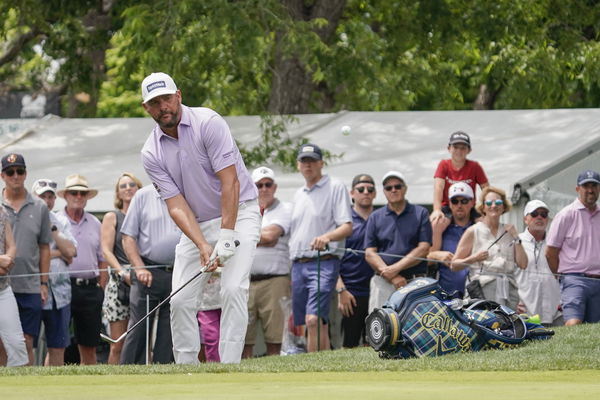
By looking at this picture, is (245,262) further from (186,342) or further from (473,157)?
(473,157)

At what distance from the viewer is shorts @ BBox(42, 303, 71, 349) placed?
11.3 m

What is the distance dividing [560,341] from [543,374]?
2.06 m

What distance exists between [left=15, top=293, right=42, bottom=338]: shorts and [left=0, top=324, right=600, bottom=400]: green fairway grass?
2674 millimetres

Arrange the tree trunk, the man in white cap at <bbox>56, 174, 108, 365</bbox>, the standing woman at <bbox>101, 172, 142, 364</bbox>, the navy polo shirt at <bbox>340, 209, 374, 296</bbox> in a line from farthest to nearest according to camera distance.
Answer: the tree trunk, the navy polo shirt at <bbox>340, 209, 374, 296</bbox>, the man in white cap at <bbox>56, 174, 108, 365</bbox>, the standing woman at <bbox>101, 172, 142, 364</bbox>

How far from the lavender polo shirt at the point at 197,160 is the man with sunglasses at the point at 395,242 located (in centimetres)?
311

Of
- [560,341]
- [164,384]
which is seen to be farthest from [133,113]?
[164,384]

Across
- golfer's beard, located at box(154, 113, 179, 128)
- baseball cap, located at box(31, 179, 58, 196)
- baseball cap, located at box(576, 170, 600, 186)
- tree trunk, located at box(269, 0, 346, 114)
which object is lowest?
baseball cap, located at box(31, 179, 58, 196)

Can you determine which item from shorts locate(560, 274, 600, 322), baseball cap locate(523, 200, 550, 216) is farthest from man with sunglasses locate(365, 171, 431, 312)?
shorts locate(560, 274, 600, 322)

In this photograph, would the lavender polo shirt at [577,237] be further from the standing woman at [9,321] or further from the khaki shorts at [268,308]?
the standing woman at [9,321]

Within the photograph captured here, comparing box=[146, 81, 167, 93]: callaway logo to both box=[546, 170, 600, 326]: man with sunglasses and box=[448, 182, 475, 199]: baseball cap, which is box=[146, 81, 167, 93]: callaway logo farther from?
box=[546, 170, 600, 326]: man with sunglasses

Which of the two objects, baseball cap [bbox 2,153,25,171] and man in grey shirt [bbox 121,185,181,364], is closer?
baseball cap [bbox 2,153,25,171]

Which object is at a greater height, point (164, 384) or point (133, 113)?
point (133, 113)

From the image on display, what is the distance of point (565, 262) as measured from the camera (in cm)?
1165

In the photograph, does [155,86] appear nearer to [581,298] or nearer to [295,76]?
[581,298]
